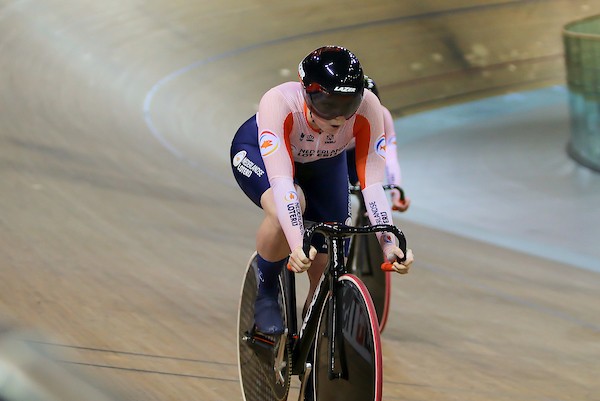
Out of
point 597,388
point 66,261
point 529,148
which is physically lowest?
point 529,148

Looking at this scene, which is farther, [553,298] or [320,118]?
[553,298]

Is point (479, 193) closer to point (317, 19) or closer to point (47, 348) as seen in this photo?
point (317, 19)

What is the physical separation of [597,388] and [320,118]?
148 cm

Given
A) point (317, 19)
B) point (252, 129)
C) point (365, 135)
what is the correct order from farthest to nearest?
point (317, 19) < point (252, 129) < point (365, 135)

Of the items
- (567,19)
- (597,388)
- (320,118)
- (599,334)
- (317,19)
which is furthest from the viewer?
(567,19)

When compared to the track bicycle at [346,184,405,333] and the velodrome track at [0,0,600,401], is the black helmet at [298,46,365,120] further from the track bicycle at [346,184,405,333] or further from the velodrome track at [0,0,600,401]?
the track bicycle at [346,184,405,333]

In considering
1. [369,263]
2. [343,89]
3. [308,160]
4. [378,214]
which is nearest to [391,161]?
[369,263]

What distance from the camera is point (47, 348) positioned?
972 mm

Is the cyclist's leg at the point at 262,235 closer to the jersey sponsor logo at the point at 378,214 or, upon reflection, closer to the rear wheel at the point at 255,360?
the rear wheel at the point at 255,360

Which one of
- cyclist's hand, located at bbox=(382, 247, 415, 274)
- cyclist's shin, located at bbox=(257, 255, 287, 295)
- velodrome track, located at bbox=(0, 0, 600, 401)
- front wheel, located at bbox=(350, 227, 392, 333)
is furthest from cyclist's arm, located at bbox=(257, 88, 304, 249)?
front wheel, located at bbox=(350, 227, 392, 333)

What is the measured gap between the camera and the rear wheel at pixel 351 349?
216cm

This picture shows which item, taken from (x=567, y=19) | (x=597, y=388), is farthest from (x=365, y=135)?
(x=567, y=19)

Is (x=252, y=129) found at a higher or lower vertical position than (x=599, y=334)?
higher

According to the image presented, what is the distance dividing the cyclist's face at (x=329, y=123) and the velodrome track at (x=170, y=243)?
0.83 metres
